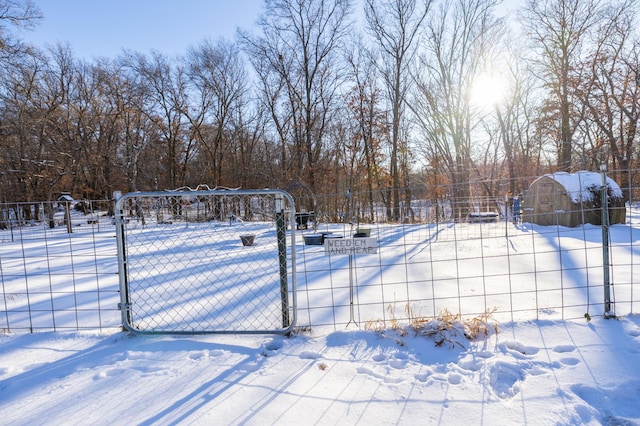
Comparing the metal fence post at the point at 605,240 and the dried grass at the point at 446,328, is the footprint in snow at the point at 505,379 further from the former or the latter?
the metal fence post at the point at 605,240

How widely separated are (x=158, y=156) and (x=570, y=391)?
3146 cm

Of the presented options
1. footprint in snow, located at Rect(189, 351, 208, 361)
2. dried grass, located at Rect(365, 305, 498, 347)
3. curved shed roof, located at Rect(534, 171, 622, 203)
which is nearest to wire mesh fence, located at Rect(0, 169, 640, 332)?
dried grass, located at Rect(365, 305, 498, 347)

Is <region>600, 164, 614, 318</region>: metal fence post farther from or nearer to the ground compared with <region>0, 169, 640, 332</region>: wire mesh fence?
farther from the ground

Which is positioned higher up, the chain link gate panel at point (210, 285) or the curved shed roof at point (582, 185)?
the curved shed roof at point (582, 185)

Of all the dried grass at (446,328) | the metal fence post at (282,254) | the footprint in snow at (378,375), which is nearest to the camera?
the footprint in snow at (378,375)

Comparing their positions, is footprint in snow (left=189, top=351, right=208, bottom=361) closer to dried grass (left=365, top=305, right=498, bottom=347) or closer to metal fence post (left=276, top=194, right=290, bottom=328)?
metal fence post (left=276, top=194, right=290, bottom=328)

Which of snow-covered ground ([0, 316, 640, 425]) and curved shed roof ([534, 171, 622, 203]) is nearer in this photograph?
snow-covered ground ([0, 316, 640, 425])

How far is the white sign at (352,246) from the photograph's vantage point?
306 cm

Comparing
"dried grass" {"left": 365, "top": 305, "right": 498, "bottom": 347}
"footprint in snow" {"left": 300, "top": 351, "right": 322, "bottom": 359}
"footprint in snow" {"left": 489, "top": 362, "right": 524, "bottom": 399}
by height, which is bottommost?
"footprint in snow" {"left": 489, "top": 362, "right": 524, "bottom": 399}

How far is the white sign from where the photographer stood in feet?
10.0

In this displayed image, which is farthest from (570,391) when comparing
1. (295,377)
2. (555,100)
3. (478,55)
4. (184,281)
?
(555,100)

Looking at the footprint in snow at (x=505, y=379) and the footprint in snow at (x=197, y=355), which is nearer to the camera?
the footprint in snow at (x=505, y=379)

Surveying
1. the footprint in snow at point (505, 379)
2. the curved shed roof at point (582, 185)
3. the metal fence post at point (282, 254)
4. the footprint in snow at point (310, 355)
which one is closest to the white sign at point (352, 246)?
the metal fence post at point (282, 254)

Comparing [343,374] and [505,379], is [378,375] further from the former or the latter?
[505,379]
